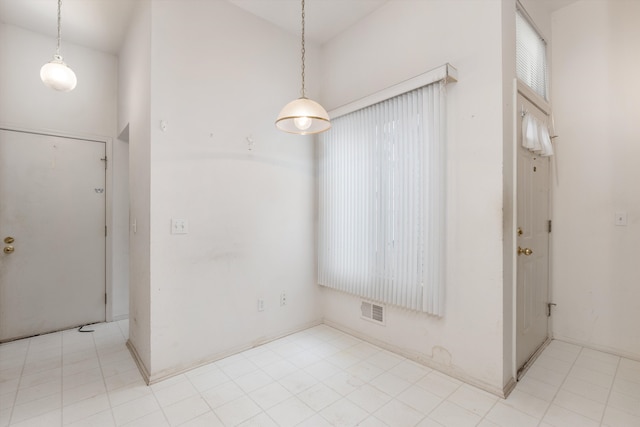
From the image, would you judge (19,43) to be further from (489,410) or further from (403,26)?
(489,410)

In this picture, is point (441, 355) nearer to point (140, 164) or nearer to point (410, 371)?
point (410, 371)

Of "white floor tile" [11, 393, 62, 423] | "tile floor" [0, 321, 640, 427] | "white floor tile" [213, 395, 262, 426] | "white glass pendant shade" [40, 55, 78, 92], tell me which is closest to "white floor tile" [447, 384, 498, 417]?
"tile floor" [0, 321, 640, 427]

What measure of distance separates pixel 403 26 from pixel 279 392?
10.8ft

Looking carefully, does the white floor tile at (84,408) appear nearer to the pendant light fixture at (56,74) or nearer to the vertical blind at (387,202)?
the vertical blind at (387,202)

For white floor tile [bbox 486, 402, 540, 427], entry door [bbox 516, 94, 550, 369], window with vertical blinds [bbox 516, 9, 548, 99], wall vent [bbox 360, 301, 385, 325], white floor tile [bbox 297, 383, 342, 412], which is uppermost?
window with vertical blinds [bbox 516, 9, 548, 99]

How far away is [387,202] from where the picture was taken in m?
2.79

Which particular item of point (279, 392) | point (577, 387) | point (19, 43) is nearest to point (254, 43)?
point (19, 43)

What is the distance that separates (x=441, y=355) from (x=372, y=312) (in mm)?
766

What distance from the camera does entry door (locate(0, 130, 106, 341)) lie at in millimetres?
3221

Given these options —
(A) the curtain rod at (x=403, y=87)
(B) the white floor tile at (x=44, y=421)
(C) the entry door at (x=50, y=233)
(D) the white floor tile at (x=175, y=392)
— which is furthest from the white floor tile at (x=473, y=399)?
(C) the entry door at (x=50, y=233)

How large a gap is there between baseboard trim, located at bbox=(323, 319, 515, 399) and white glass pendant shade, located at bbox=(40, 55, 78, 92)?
3.45 meters

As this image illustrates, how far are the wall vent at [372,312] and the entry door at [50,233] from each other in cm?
329

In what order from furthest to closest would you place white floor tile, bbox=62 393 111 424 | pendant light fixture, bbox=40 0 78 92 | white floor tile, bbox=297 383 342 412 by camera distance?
pendant light fixture, bbox=40 0 78 92, white floor tile, bbox=297 383 342 412, white floor tile, bbox=62 393 111 424

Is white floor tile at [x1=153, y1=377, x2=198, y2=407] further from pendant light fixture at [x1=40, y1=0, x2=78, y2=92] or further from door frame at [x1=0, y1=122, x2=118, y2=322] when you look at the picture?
pendant light fixture at [x1=40, y1=0, x2=78, y2=92]
